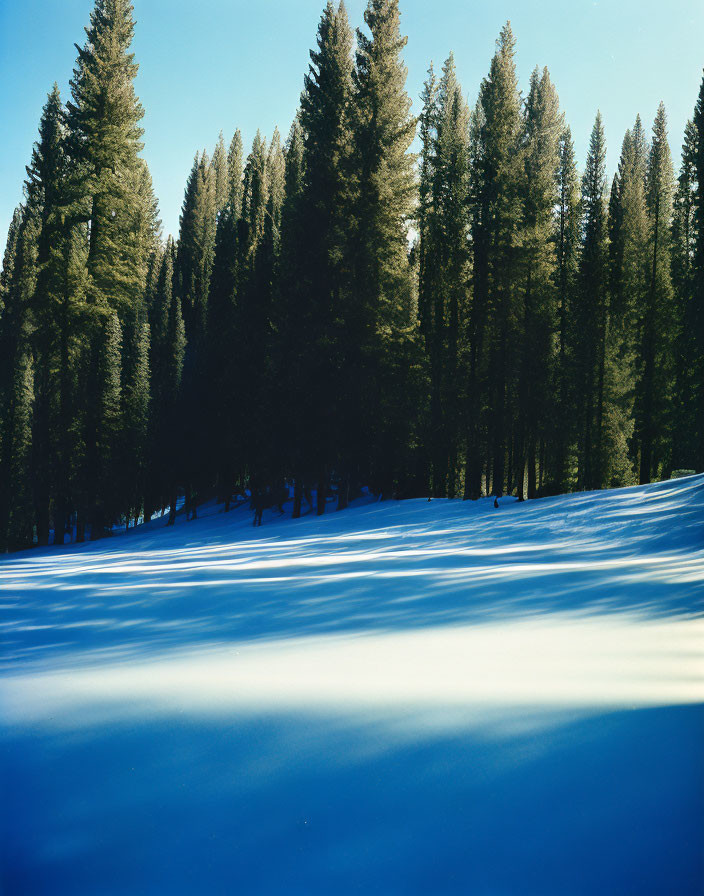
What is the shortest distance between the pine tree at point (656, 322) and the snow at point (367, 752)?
A: 25170 mm

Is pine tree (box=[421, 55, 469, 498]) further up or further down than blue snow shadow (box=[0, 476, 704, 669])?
further up

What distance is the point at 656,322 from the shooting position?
26312mm

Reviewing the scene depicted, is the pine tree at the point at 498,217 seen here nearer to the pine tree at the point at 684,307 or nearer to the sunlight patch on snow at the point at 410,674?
the pine tree at the point at 684,307

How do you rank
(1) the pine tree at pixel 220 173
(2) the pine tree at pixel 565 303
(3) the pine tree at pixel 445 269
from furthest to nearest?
(1) the pine tree at pixel 220 173 → (2) the pine tree at pixel 565 303 → (3) the pine tree at pixel 445 269

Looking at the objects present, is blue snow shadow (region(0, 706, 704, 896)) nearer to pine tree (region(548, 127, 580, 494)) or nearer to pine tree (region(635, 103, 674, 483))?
pine tree (region(548, 127, 580, 494))

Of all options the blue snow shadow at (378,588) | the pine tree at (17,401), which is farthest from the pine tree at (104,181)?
the blue snow shadow at (378,588)

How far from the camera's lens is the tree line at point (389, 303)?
67.2 feet

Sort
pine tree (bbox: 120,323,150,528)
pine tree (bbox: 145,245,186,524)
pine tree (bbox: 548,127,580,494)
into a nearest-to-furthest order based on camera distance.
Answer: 1. pine tree (bbox: 548,127,580,494)
2. pine tree (bbox: 120,323,150,528)
3. pine tree (bbox: 145,245,186,524)

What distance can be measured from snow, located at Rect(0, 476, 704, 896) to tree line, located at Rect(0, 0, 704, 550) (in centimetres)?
1391

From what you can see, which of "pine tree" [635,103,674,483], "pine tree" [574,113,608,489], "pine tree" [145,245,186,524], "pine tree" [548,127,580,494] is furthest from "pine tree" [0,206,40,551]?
"pine tree" [635,103,674,483]

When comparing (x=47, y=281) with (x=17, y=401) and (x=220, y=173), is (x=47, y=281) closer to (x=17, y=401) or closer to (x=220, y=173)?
(x=17, y=401)

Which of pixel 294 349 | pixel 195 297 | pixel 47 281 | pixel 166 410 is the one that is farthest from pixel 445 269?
pixel 195 297

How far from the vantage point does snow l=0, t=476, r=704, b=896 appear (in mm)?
1329

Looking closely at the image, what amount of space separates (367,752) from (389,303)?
19456 mm
